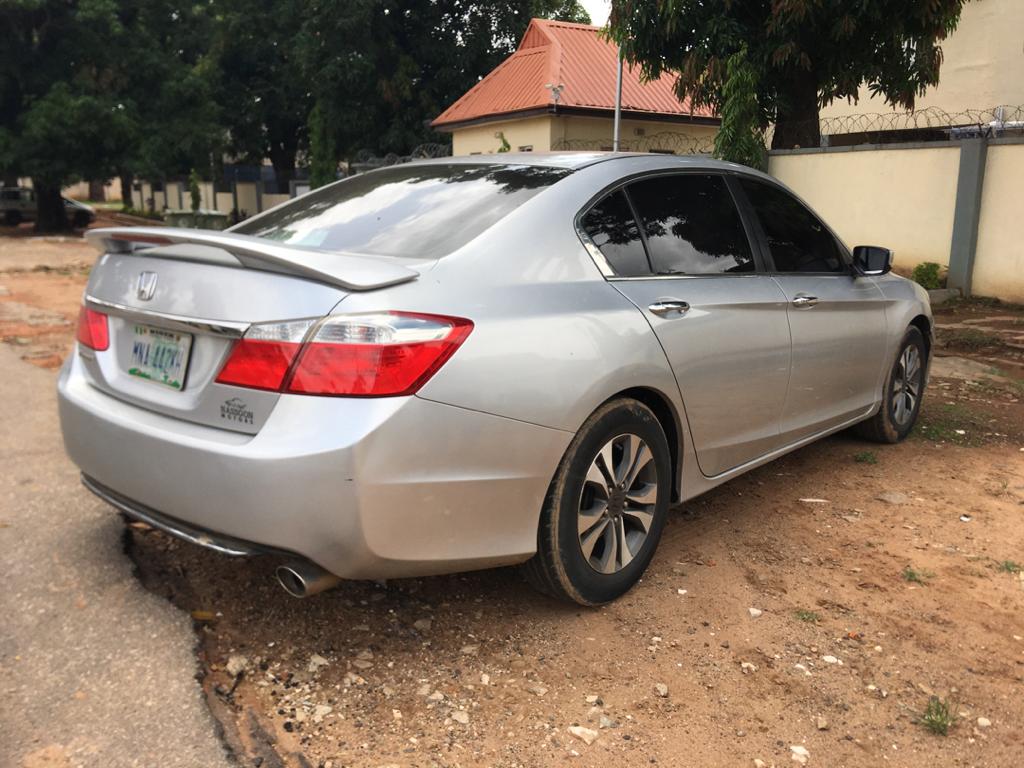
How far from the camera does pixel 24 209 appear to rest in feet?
102

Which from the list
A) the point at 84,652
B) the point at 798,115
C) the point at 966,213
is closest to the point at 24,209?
the point at 798,115

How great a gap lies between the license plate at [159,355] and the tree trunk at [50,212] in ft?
91.8

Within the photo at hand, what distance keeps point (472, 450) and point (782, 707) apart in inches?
47.0

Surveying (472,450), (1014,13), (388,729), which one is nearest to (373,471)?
(472,450)

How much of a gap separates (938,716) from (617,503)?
45.6 inches

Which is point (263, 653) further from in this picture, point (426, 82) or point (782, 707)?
point (426, 82)

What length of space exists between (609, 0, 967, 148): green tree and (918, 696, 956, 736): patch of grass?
30.4ft

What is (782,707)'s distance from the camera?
2.65 m

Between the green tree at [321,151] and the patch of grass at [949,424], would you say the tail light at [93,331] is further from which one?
the green tree at [321,151]

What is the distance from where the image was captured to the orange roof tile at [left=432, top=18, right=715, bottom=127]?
20891mm

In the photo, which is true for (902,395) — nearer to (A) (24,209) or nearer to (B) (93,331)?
(B) (93,331)

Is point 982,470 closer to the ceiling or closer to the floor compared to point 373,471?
closer to the floor

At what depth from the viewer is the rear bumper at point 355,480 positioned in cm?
243

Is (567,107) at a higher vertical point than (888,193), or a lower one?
higher
